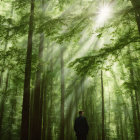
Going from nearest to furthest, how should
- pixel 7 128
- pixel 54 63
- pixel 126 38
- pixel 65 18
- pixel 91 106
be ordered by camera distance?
1. pixel 126 38
2. pixel 65 18
3. pixel 54 63
4. pixel 7 128
5. pixel 91 106

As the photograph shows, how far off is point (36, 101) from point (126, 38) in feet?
21.8

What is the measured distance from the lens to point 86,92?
24.2 meters

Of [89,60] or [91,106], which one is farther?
[91,106]

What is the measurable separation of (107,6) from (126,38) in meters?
1.65

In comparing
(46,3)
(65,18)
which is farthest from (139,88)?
(46,3)

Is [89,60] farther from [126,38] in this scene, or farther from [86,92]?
[86,92]

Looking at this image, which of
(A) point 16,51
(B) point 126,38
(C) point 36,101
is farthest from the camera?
(C) point 36,101

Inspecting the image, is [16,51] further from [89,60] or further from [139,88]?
[139,88]

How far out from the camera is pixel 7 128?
61.3 ft

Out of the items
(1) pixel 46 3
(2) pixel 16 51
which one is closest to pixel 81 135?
(2) pixel 16 51

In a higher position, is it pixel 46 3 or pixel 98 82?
pixel 46 3

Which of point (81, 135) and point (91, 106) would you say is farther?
point (91, 106)

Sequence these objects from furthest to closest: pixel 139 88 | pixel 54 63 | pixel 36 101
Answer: pixel 54 63 → pixel 139 88 → pixel 36 101

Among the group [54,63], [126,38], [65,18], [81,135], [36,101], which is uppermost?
[54,63]
